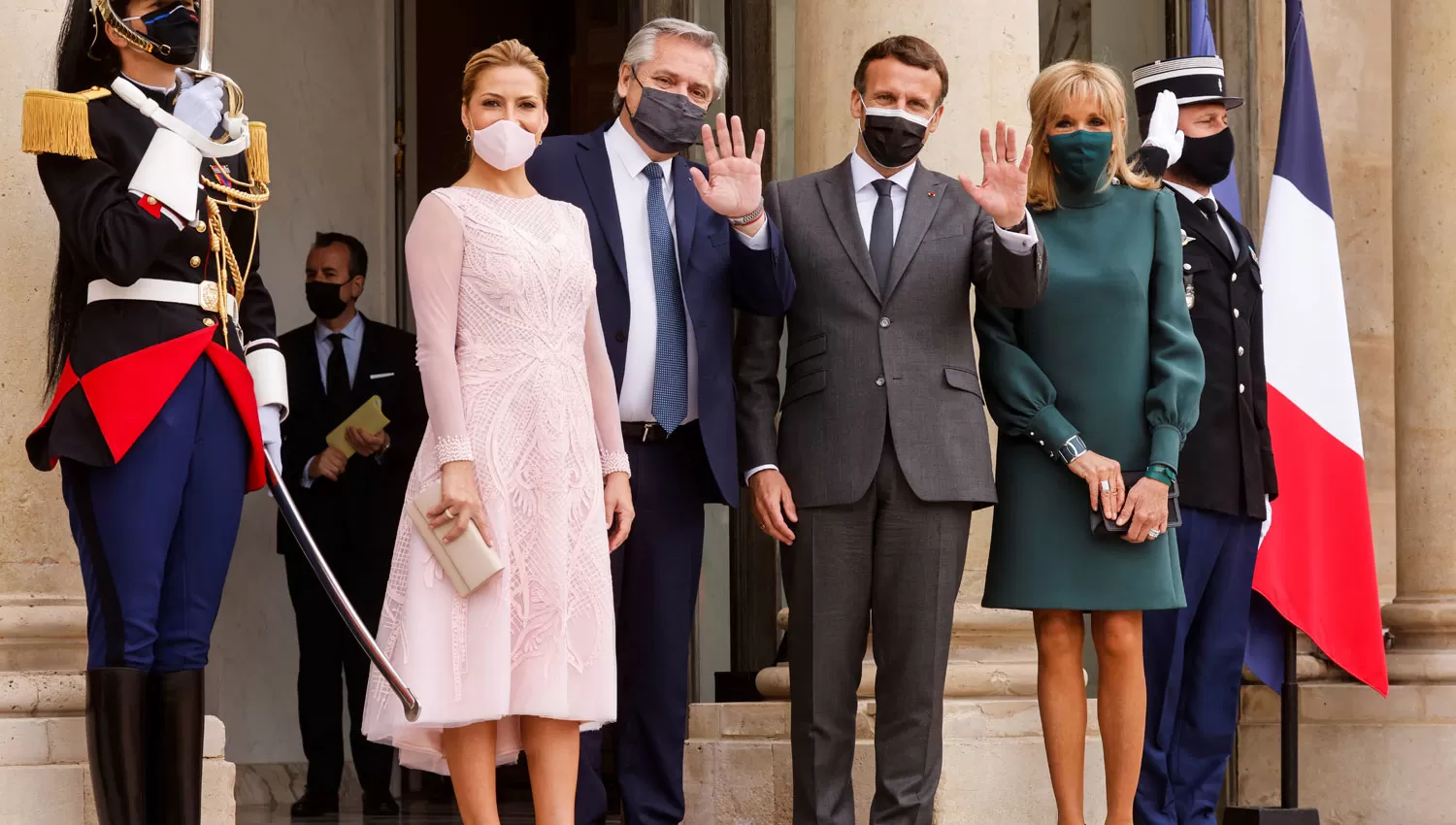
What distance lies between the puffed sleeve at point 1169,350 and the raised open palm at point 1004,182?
25.3 inches

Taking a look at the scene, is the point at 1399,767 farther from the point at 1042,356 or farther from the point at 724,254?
the point at 724,254

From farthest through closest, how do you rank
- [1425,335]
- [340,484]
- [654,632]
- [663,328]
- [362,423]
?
[340,484] → [362,423] → [1425,335] → [663,328] → [654,632]

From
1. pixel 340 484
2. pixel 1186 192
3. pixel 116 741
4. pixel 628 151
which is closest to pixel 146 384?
pixel 116 741

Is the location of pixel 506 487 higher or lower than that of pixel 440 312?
lower

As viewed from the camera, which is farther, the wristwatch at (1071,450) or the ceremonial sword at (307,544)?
the wristwatch at (1071,450)

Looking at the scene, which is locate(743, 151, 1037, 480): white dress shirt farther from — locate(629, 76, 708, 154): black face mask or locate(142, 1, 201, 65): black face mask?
locate(142, 1, 201, 65): black face mask

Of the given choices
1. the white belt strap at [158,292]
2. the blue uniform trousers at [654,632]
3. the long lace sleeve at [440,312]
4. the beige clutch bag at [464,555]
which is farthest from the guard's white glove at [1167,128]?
the white belt strap at [158,292]

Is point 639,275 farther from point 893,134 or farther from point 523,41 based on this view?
point 523,41

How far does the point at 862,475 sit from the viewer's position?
4.94 m

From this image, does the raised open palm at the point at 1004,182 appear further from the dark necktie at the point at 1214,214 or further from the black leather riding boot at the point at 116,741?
the black leather riding boot at the point at 116,741

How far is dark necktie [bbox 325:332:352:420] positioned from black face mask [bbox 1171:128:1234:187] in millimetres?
3522

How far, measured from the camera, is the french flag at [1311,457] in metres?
6.71

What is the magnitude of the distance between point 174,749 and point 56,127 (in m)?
1.36

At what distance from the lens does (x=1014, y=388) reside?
17.0 ft
